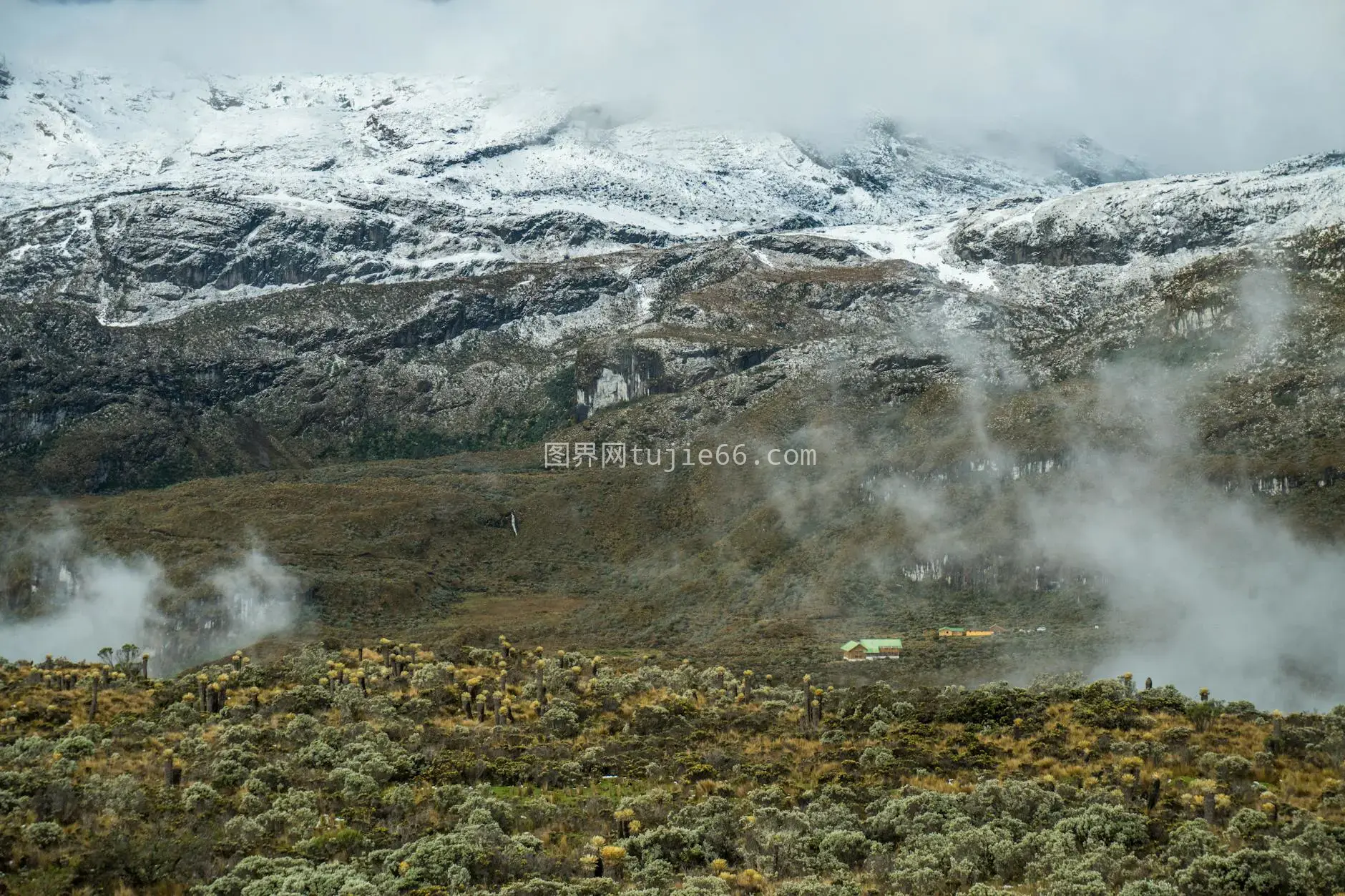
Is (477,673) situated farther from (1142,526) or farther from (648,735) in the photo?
(1142,526)

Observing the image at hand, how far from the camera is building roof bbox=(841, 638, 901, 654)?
98606mm

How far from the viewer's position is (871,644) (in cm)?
10069

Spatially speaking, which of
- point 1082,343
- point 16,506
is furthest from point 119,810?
point 16,506

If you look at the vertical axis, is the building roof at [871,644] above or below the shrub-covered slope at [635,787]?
below

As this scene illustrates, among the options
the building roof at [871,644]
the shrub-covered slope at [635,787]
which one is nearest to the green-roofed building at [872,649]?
the building roof at [871,644]

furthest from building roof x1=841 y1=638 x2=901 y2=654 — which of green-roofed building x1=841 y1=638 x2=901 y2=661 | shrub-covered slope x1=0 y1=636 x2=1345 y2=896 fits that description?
shrub-covered slope x1=0 y1=636 x2=1345 y2=896

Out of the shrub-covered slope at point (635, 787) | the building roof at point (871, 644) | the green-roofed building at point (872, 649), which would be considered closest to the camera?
the shrub-covered slope at point (635, 787)

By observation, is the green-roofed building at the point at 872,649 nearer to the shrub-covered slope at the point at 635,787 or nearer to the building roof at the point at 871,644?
the building roof at the point at 871,644

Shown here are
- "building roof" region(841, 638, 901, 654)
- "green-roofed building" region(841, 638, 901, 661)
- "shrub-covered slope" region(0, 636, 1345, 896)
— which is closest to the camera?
"shrub-covered slope" region(0, 636, 1345, 896)

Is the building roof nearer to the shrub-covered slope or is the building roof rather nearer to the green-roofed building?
the green-roofed building

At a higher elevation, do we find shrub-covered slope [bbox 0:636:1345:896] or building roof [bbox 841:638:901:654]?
shrub-covered slope [bbox 0:636:1345:896]

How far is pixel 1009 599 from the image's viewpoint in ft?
388

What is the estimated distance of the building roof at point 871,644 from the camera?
98.6 meters

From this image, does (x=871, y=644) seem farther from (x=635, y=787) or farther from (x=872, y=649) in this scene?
(x=635, y=787)
